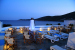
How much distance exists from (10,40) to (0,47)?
161 cm

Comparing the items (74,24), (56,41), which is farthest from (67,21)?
(56,41)

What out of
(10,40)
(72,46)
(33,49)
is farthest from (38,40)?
(72,46)

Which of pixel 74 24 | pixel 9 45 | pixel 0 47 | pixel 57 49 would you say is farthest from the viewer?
pixel 74 24

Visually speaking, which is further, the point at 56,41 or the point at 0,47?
the point at 56,41

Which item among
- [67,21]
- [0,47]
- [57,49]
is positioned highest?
[67,21]

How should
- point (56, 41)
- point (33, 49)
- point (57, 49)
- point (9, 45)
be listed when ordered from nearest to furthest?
point (57, 49) < point (33, 49) < point (9, 45) < point (56, 41)

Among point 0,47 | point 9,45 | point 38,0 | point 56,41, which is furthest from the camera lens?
point 38,0

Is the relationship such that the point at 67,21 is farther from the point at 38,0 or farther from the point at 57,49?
the point at 57,49

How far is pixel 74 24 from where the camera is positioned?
12250mm

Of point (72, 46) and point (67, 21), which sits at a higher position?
point (67, 21)

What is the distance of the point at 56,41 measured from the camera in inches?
222

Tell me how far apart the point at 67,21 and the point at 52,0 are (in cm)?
640

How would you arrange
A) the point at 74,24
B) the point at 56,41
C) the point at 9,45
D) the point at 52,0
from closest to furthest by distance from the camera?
the point at 9,45 → the point at 56,41 → the point at 74,24 → the point at 52,0

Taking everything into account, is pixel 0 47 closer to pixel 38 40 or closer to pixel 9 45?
pixel 9 45
